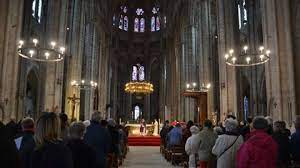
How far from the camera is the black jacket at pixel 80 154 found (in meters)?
3.61

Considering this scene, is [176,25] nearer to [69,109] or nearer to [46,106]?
[69,109]

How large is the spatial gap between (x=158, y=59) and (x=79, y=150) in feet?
151

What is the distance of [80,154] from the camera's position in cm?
364

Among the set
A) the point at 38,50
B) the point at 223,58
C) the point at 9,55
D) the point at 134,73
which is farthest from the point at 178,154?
the point at 134,73

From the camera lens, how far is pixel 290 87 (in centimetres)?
1308

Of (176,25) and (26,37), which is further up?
(176,25)

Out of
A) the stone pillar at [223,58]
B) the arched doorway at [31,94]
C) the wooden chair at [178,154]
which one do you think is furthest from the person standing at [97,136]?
the arched doorway at [31,94]

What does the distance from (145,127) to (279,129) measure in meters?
24.3

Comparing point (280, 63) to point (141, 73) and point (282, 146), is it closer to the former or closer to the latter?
point (282, 146)

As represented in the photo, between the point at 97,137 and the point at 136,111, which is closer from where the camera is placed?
the point at 97,137

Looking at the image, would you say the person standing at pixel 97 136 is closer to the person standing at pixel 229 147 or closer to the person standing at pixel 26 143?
the person standing at pixel 26 143

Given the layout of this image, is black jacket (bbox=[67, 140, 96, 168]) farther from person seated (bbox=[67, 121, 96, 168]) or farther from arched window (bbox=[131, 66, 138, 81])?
arched window (bbox=[131, 66, 138, 81])

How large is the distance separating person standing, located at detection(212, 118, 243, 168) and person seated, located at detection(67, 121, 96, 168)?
6.95ft

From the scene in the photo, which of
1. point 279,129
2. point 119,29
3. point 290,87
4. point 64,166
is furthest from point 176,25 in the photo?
point 64,166
